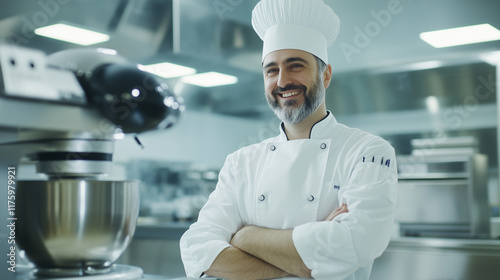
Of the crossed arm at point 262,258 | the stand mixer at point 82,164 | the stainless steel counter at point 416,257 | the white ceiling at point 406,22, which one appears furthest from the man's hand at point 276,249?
the white ceiling at point 406,22

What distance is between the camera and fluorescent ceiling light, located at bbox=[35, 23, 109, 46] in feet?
2.76

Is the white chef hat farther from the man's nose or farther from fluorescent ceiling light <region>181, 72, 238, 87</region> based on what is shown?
fluorescent ceiling light <region>181, 72, 238, 87</region>

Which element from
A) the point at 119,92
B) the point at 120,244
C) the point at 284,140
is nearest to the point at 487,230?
the point at 284,140

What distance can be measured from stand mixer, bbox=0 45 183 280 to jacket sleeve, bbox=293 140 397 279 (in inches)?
15.1

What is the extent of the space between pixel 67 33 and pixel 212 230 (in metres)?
0.62

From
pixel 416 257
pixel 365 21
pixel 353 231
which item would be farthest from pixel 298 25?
pixel 365 21

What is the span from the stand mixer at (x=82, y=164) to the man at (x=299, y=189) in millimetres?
263

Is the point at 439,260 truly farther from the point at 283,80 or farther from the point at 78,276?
the point at 78,276

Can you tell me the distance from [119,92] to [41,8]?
19 centimetres

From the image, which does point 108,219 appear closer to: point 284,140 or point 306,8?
point 284,140

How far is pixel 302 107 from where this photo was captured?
1345 millimetres

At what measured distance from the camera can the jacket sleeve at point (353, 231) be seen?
1.11 m

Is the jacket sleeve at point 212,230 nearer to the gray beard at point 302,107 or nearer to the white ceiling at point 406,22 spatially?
the gray beard at point 302,107

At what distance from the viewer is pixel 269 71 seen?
4.58ft
